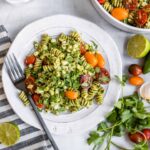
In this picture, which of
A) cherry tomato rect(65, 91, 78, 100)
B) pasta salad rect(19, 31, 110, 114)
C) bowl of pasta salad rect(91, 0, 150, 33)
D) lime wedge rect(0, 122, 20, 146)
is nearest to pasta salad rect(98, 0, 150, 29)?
bowl of pasta salad rect(91, 0, 150, 33)

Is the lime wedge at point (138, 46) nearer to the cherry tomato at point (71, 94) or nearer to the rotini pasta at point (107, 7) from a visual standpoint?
the rotini pasta at point (107, 7)

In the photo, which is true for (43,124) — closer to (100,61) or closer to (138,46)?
(100,61)

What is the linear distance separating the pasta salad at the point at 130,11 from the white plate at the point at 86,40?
0.27ft

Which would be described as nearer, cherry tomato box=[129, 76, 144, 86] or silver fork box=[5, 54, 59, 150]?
silver fork box=[5, 54, 59, 150]

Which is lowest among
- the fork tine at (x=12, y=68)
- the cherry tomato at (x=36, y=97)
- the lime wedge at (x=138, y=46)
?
the cherry tomato at (x=36, y=97)

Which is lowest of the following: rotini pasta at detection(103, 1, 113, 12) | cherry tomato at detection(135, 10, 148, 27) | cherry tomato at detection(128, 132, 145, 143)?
cherry tomato at detection(128, 132, 145, 143)

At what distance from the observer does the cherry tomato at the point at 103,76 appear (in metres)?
1.38

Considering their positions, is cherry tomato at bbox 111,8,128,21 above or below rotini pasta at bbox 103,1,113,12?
below

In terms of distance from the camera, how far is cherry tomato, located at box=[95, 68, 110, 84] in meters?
1.38

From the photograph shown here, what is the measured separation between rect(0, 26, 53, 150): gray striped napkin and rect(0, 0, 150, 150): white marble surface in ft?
0.14

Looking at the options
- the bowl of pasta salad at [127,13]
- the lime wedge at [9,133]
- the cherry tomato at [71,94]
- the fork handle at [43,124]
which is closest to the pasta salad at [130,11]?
the bowl of pasta salad at [127,13]

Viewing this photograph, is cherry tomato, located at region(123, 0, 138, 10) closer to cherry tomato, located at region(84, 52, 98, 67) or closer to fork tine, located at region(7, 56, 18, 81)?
cherry tomato, located at region(84, 52, 98, 67)

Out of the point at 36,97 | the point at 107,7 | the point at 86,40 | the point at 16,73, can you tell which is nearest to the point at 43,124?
the point at 36,97

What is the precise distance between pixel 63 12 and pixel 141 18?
0.29 meters
